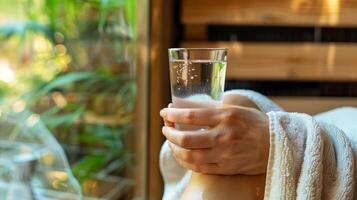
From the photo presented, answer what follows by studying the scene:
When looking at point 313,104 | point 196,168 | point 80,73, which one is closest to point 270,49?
point 313,104

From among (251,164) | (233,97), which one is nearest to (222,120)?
(251,164)

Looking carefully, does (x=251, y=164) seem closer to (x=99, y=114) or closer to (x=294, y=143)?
(x=294, y=143)

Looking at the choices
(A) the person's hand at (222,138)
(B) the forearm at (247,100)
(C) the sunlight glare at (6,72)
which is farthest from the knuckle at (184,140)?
(C) the sunlight glare at (6,72)

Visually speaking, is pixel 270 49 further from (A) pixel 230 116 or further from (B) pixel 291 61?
(A) pixel 230 116

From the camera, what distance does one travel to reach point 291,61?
183 centimetres

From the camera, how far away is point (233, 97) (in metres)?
0.98

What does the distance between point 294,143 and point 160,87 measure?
114 cm

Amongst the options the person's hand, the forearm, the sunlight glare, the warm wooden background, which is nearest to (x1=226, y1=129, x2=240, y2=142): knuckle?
the person's hand

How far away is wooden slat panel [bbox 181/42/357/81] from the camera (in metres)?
1.81

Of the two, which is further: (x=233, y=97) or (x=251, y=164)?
(x=233, y=97)

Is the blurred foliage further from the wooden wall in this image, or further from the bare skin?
the bare skin

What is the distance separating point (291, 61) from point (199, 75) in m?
1.19

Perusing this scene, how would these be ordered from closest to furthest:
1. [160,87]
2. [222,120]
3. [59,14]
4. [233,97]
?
[222,120], [233,97], [59,14], [160,87]

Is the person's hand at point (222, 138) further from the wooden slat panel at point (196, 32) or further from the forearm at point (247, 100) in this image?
the wooden slat panel at point (196, 32)
